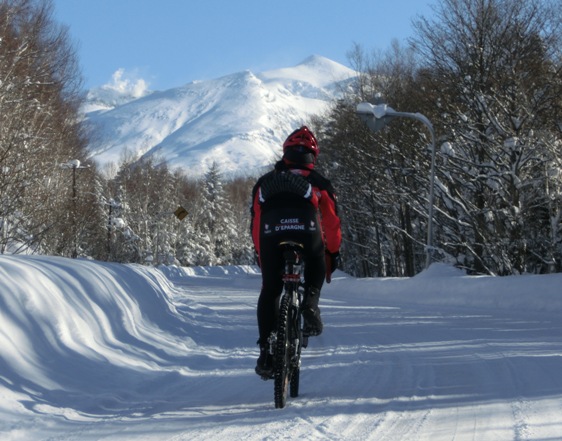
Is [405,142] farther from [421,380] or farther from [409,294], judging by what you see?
[421,380]

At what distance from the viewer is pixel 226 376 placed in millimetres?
6539

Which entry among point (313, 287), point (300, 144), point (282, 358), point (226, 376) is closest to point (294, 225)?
point (313, 287)

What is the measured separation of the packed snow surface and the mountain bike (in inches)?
6.5

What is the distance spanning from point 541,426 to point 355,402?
4.15 ft

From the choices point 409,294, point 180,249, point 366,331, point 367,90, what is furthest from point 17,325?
point 180,249

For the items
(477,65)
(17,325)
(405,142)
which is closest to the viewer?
(17,325)

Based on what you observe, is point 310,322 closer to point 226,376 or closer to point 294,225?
A: point 294,225

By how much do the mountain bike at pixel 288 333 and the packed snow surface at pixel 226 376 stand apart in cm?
16

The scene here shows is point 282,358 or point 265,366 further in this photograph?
point 265,366

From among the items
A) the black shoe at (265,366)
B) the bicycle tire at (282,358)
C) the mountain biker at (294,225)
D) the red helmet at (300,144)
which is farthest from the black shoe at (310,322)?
the red helmet at (300,144)

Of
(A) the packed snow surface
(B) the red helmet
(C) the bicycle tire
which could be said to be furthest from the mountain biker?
(A) the packed snow surface

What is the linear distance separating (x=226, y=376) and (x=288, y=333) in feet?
5.07

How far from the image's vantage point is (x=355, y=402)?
16.8ft

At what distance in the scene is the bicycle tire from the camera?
195 inches
